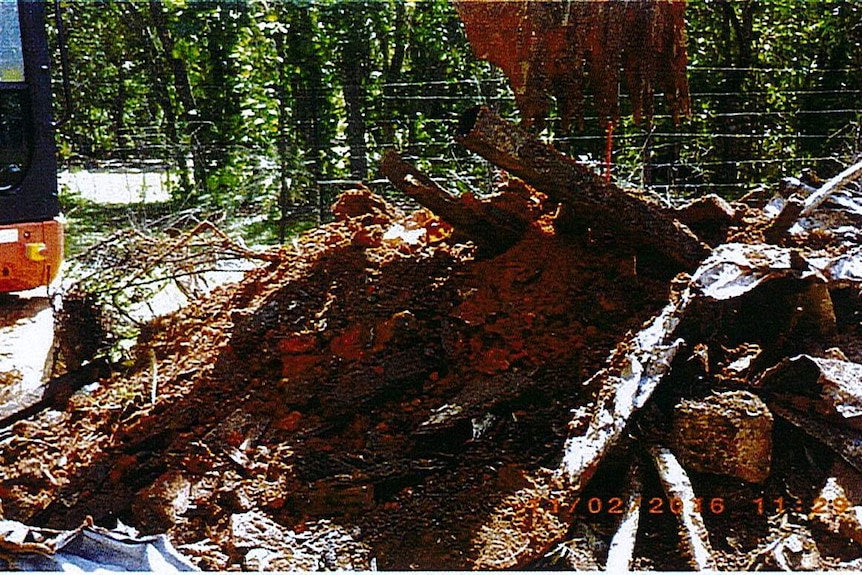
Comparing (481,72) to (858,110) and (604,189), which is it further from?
(858,110)

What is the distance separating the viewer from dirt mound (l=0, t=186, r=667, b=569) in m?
1.31

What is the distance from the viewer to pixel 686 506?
4.33ft

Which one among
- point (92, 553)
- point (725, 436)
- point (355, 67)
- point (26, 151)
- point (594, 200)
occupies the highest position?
point (355, 67)

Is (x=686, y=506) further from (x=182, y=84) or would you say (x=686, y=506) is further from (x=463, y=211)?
(x=182, y=84)

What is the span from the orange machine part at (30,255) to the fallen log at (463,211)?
19.3 inches

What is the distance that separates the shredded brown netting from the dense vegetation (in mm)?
25

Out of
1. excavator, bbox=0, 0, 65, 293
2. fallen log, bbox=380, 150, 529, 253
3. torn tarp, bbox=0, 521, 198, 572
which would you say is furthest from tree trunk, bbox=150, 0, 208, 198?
torn tarp, bbox=0, 521, 198, 572

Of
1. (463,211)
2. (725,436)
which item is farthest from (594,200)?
(725,436)

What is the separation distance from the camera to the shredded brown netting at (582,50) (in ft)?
4.63

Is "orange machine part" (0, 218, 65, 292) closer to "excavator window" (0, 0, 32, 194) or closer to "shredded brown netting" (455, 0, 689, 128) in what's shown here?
"excavator window" (0, 0, 32, 194)

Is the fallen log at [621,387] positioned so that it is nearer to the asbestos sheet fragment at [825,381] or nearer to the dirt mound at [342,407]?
the dirt mound at [342,407]

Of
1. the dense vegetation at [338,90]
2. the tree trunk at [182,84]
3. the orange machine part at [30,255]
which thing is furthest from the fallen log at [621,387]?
the orange machine part at [30,255]

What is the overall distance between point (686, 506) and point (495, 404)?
1.01 feet

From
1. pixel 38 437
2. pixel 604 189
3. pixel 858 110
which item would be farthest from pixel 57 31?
pixel 858 110
